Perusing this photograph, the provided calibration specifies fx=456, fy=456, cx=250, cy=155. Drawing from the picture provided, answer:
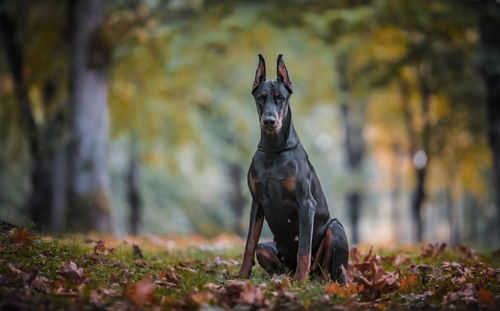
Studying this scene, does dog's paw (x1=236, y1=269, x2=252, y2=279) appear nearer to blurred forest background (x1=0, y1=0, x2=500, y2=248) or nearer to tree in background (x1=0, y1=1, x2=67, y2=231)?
blurred forest background (x1=0, y1=0, x2=500, y2=248)

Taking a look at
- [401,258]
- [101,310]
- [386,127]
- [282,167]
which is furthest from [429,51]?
[101,310]

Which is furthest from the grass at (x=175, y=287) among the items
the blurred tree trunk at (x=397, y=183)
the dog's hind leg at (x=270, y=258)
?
the blurred tree trunk at (x=397, y=183)

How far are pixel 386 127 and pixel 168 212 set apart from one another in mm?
12508

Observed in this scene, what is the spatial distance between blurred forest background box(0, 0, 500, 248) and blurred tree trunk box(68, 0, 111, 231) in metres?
0.03

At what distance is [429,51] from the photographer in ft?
44.7

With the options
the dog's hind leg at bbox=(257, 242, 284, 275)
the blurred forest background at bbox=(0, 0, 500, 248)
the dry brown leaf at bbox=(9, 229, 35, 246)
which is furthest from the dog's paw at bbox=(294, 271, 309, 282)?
the blurred forest background at bbox=(0, 0, 500, 248)

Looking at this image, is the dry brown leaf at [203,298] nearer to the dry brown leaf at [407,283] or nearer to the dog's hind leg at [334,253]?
the dog's hind leg at [334,253]

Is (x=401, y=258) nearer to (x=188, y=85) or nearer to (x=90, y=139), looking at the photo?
(x=90, y=139)

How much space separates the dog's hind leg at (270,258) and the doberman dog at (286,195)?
0.17 metres

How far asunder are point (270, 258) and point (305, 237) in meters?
0.71

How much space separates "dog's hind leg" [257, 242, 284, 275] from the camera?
5.11 m

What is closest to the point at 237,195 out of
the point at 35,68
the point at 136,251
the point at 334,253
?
the point at 35,68

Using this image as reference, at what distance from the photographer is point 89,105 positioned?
37.7 feet

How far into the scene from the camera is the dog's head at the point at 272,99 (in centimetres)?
438
